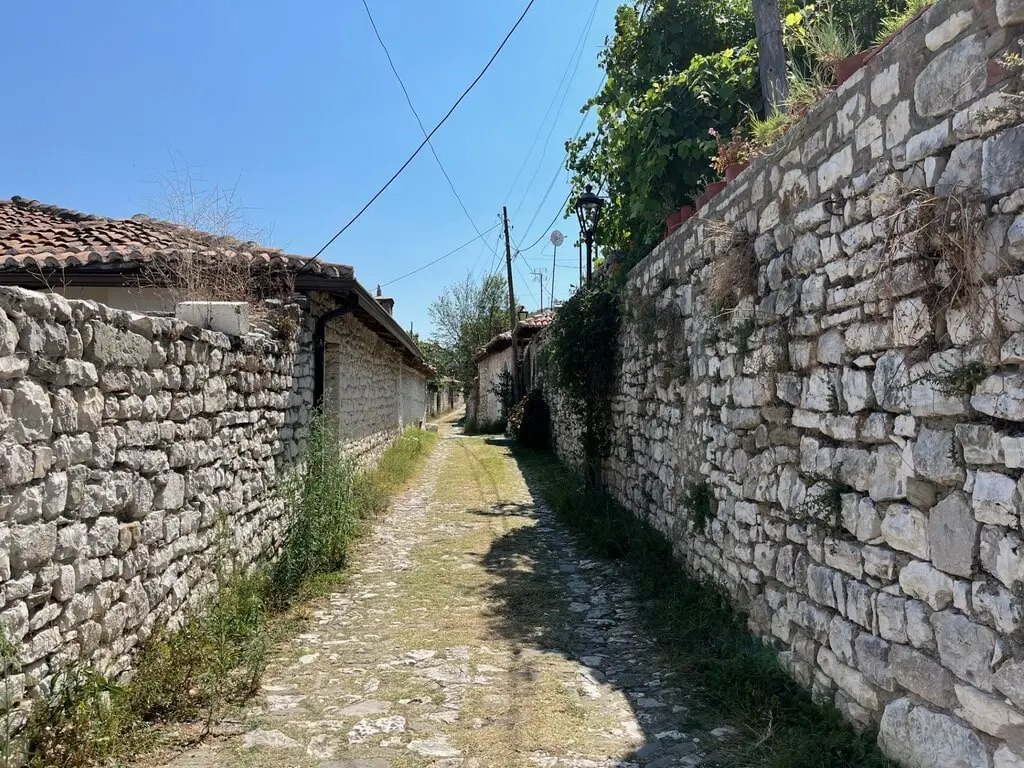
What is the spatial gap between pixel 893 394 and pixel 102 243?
7.46 metres

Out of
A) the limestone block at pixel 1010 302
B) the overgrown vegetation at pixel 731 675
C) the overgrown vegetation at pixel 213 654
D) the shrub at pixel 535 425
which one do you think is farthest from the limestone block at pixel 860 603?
the shrub at pixel 535 425

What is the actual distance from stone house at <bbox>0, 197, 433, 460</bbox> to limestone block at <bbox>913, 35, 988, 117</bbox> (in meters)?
4.95

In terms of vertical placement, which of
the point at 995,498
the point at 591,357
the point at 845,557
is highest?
the point at 591,357

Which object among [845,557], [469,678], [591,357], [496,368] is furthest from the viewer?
[496,368]

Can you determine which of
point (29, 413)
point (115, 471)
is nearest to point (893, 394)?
point (29, 413)

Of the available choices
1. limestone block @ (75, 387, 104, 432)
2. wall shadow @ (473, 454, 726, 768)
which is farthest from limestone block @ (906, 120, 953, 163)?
limestone block @ (75, 387, 104, 432)

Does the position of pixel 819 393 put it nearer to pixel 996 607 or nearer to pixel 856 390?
pixel 856 390

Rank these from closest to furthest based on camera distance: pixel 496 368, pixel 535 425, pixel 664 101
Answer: pixel 664 101
pixel 535 425
pixel 496 368

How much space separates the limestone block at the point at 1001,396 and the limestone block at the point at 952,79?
987 millimetres

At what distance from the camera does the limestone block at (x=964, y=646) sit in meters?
2.32

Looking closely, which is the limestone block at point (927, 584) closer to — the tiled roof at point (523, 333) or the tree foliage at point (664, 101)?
the tree foliage at point (664, 101)

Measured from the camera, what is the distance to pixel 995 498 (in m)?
2.30

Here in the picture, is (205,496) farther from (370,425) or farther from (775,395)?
(370,425)

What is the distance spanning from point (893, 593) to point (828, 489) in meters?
0.63
